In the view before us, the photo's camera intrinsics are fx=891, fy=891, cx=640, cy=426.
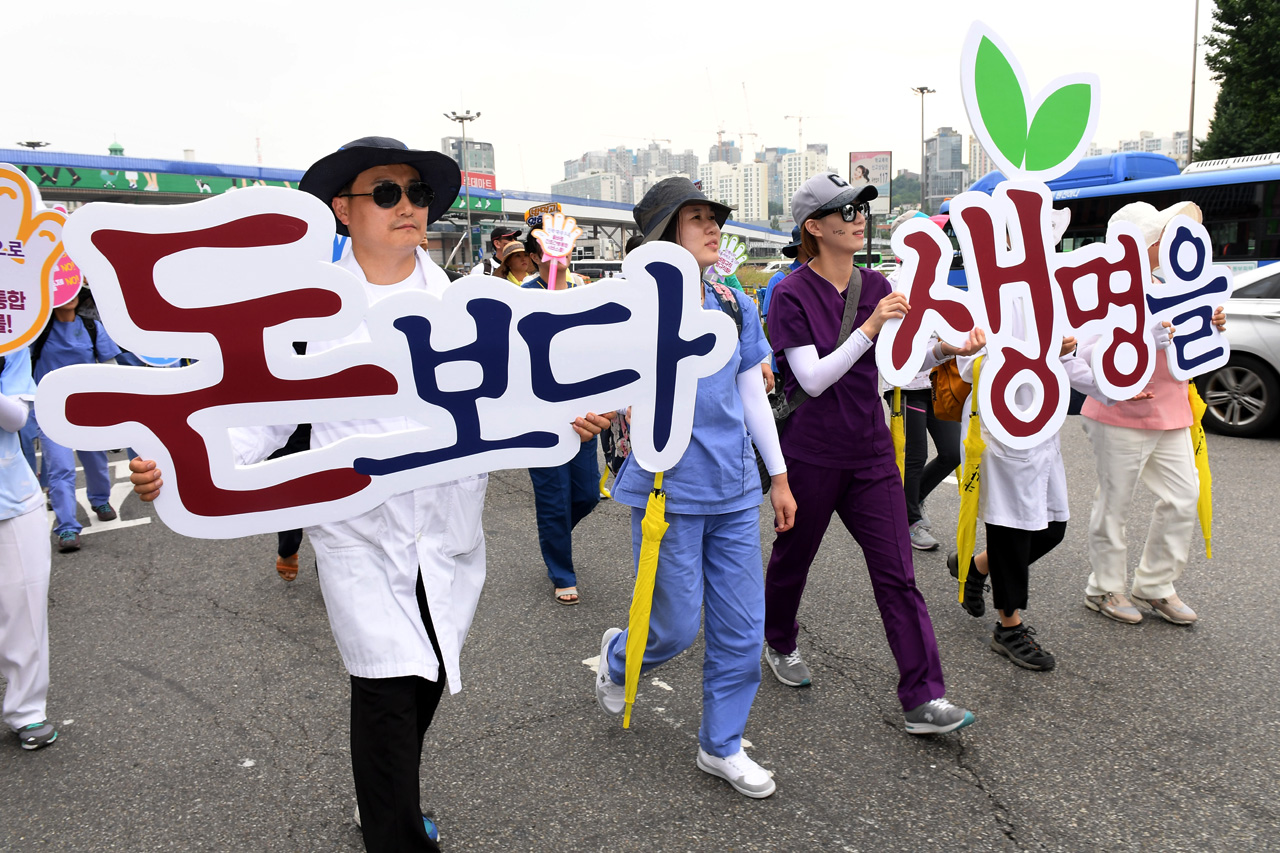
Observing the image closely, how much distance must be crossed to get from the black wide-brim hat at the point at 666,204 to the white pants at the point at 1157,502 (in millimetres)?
2197

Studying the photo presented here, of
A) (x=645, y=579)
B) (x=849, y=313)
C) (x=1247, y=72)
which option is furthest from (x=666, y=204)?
(x=1247, y=72)

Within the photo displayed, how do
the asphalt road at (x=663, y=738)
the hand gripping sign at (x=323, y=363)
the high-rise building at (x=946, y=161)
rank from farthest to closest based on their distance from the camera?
the high-rise building at (x=946, y=161), the asphalt road at (x=663, y=738), the hand gripping sign at (x=323, y=363)

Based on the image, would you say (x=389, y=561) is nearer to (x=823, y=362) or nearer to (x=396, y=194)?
(x=396, y=194)

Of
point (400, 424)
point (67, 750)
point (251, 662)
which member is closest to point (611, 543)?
point (251, 662)

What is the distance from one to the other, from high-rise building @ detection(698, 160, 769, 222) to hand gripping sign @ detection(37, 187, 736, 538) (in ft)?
375

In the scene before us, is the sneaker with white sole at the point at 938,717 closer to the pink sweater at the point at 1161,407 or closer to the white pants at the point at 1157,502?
the white pants at the point at 1157,502

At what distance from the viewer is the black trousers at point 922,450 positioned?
4.96 m

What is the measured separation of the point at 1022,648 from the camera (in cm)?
339

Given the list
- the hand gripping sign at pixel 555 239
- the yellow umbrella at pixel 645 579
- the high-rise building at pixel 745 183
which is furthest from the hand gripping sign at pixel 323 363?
the high-rise building at pixel 745 183

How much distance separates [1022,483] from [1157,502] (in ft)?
2.94

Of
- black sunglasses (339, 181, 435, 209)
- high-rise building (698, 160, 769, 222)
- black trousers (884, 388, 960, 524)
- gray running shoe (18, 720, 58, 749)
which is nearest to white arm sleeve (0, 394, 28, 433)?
gray running shoe (18, 720, 58, 749)

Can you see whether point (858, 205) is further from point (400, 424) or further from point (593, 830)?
point (593, 830)

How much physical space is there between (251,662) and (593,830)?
6.24 feet

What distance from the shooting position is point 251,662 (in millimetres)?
3648
